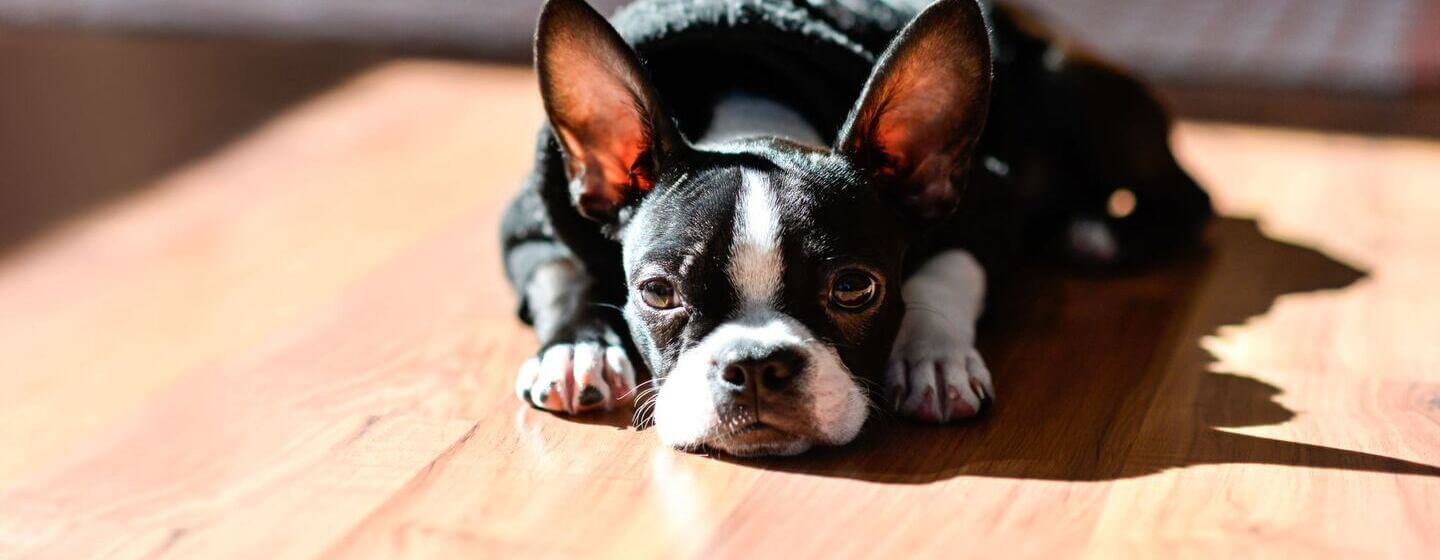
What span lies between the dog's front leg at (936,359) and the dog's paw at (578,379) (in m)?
0.48

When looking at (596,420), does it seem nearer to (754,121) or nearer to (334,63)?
(754,121)

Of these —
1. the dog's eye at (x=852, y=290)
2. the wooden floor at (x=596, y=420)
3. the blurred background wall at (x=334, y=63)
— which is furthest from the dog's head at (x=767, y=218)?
the blurred background wall at (x=334, y=63)

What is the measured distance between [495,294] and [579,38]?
43.0 inches

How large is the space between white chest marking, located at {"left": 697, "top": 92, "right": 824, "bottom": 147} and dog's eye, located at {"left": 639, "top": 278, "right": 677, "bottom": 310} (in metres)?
0.41

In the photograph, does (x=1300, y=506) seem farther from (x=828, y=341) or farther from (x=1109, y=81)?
(x=1109, y=81)

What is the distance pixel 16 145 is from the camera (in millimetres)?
5195

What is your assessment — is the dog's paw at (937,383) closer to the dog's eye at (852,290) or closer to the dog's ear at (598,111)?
the dog's eye at (852,290)

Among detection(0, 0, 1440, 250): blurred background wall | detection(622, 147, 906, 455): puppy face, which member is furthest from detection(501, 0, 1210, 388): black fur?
detection(0, 0, 1440, 250): blurred background wall

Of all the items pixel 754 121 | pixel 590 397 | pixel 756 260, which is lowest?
pixel 590 397

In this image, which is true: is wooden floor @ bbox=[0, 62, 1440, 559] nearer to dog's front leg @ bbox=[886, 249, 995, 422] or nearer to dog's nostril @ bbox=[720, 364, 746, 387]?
dog's front leg @ bbox=[886, 249, 995, 422]

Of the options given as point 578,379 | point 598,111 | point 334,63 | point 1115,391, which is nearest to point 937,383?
point 1115,391

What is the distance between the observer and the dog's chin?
8.38 ft

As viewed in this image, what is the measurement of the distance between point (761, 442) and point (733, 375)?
0.49 ft

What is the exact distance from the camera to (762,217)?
257cm
